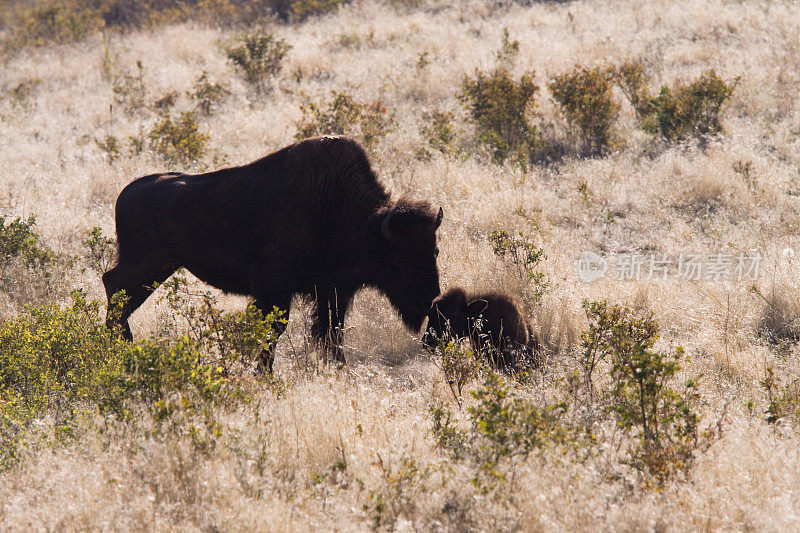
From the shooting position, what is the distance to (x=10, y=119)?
49.9 ft

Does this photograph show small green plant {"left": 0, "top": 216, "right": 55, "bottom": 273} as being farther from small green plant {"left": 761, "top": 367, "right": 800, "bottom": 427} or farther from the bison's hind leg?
small green plant {"left": 761, "top": 367, "right": 800, "bottom": 427}

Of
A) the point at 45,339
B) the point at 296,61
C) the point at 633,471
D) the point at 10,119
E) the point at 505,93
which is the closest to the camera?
the point at 633,471

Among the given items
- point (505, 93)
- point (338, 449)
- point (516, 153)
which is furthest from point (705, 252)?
point (338, 449)

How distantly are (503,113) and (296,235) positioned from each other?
7358 millimetres

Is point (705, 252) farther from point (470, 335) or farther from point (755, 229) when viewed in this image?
point (470, 335)

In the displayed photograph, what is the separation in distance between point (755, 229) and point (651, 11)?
1197 centimetres

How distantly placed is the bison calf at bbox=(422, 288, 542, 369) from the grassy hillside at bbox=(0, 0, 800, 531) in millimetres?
332

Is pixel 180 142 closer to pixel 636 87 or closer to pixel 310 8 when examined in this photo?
pixel 636 87

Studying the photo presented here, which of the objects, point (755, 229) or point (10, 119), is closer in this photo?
Result: point (755, 229)

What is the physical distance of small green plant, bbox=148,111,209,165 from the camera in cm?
1140

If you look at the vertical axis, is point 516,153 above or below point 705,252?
above

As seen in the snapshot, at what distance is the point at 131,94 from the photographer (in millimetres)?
15750

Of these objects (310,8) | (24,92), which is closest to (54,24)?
(24,92)

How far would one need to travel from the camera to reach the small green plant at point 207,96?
14.6m
